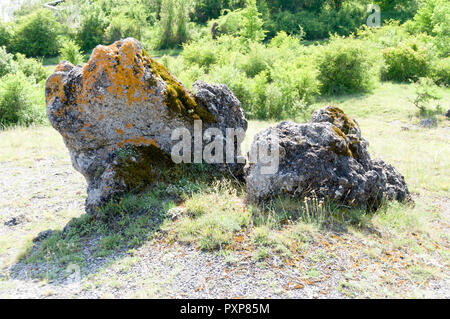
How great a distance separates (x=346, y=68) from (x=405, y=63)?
4336mm

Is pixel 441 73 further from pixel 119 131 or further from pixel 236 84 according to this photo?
pixel 119 131

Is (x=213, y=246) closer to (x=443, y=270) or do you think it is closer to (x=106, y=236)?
(x=106, y=236)

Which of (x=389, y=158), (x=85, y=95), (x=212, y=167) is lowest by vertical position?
(x=389, y=158)

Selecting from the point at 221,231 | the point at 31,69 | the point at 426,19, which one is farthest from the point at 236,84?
the point at 426,19

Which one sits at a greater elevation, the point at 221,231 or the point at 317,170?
the point at 317,170

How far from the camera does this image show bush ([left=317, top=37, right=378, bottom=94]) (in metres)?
19.3

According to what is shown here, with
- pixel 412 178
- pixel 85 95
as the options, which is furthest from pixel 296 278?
pixel 412 178

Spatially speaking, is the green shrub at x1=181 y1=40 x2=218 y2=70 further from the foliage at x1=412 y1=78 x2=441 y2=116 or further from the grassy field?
the grassy field

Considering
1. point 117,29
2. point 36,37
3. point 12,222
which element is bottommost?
point 12,222

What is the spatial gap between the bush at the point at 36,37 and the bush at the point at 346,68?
30100 millimetres

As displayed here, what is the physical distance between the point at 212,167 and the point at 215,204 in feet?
3.76

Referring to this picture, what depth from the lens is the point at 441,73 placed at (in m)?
20.5

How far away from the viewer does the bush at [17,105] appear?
15031mm

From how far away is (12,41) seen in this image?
127 ft
